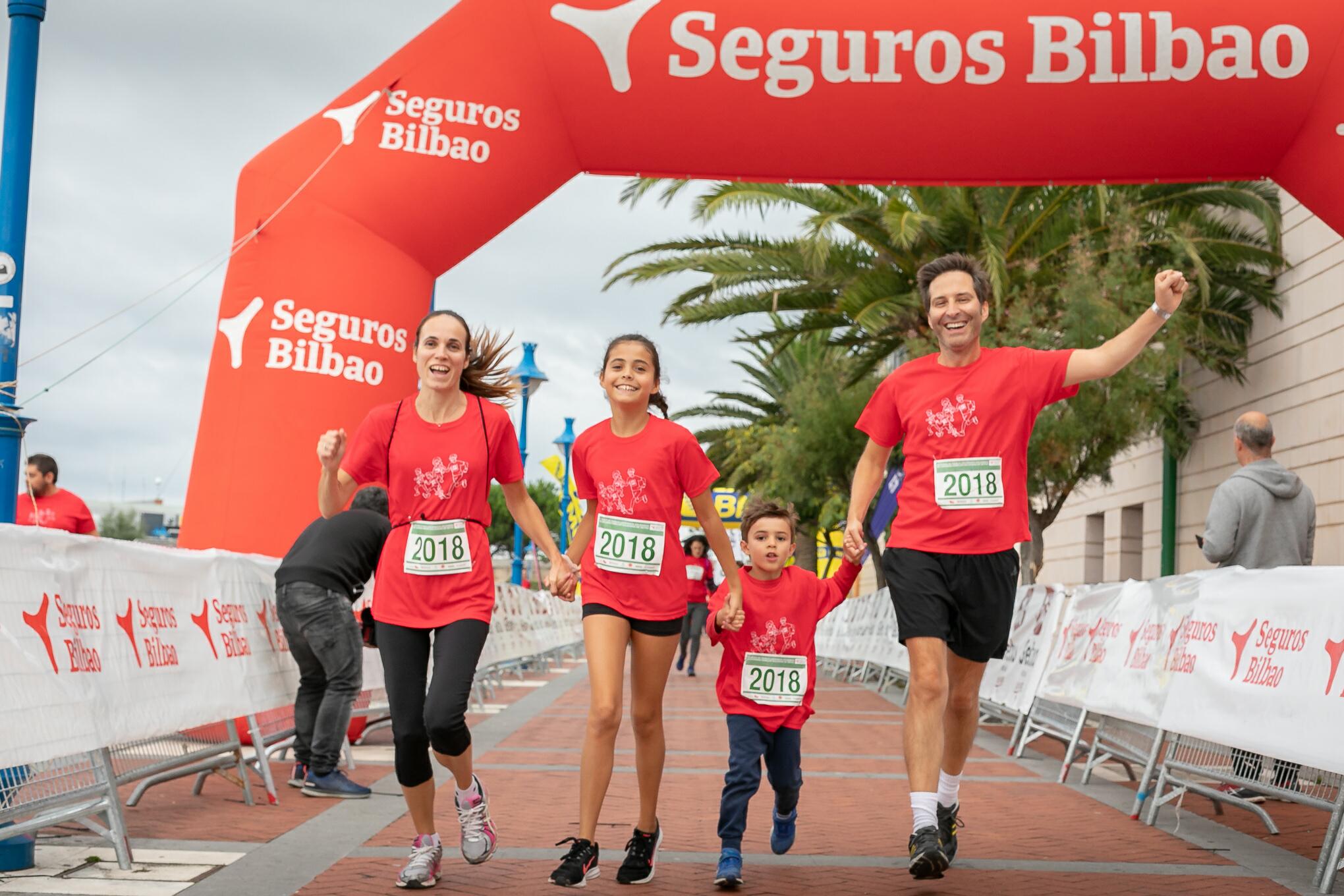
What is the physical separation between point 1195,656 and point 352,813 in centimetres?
410

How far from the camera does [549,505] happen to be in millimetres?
111562

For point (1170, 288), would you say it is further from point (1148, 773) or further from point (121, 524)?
point (121, 524)

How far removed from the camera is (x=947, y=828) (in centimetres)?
540

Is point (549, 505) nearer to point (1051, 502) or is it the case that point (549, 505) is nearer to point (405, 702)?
point (1051, 502)

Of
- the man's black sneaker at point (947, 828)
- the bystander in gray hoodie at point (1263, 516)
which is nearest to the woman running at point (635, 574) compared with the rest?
the man's black sneaker at point (947, 828)

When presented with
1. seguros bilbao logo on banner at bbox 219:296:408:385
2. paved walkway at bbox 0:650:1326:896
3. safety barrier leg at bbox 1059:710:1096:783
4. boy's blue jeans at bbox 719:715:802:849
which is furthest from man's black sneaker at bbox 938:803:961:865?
seguros bilbao logo on banner at bbox 219:296:408:385

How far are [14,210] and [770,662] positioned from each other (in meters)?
3.52

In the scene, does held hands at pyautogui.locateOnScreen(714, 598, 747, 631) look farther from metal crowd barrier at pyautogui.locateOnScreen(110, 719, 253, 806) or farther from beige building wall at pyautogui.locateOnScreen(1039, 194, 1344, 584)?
beige building wall at pyautogui.locateOnScreen(1039, 194, 1344, 584)

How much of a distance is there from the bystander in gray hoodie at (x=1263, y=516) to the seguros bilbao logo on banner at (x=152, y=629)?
211 inches

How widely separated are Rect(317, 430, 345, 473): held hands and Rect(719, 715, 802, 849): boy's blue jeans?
→ 1739 mm

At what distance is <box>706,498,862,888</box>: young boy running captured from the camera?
5434 millimetres

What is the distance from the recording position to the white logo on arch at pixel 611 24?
32.2ft

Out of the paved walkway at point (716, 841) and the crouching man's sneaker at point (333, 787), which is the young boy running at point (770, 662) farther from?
the crouching man's sneaker at point (333, 787)

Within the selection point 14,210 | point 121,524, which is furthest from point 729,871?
point 121,524
